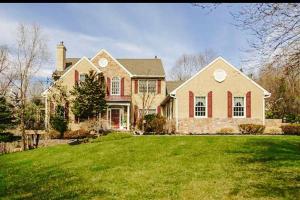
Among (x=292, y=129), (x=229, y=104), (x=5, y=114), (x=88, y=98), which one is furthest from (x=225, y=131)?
(x=5, y=114)

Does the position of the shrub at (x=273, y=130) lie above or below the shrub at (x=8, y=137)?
above

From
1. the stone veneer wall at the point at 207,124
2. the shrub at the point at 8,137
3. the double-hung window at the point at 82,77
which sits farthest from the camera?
the double-hung window at the point at 82,77

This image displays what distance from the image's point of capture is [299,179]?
10789 millimetres

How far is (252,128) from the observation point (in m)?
31.5

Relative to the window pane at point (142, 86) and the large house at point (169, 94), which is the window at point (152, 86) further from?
the window pane at point (142, 86)

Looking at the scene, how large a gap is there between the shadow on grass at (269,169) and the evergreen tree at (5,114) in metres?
23.1

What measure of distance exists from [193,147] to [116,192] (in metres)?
8.37

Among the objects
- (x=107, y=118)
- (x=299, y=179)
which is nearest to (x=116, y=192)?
(x=299, y=179)

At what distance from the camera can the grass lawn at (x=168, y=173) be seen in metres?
10.0

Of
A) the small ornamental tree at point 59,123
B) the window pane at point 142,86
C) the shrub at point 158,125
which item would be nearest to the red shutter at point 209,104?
the shrub at point 158,125

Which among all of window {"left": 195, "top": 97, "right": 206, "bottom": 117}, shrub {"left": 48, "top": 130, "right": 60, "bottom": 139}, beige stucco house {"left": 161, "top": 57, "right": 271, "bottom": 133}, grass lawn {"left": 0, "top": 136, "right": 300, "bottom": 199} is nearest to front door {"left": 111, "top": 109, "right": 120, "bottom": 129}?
shrub {"left": 48, "top": 130, "right": 60, "bottom": 139}

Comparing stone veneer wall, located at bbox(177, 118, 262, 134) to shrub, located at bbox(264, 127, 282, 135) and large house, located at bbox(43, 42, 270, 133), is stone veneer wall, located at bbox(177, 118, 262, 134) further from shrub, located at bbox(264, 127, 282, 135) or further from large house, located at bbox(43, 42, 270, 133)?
shrub, located at bbox(264, 127, 282, 135)

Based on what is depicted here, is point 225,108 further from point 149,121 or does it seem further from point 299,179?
point 299,179

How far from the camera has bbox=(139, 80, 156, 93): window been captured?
40250 millimetres
